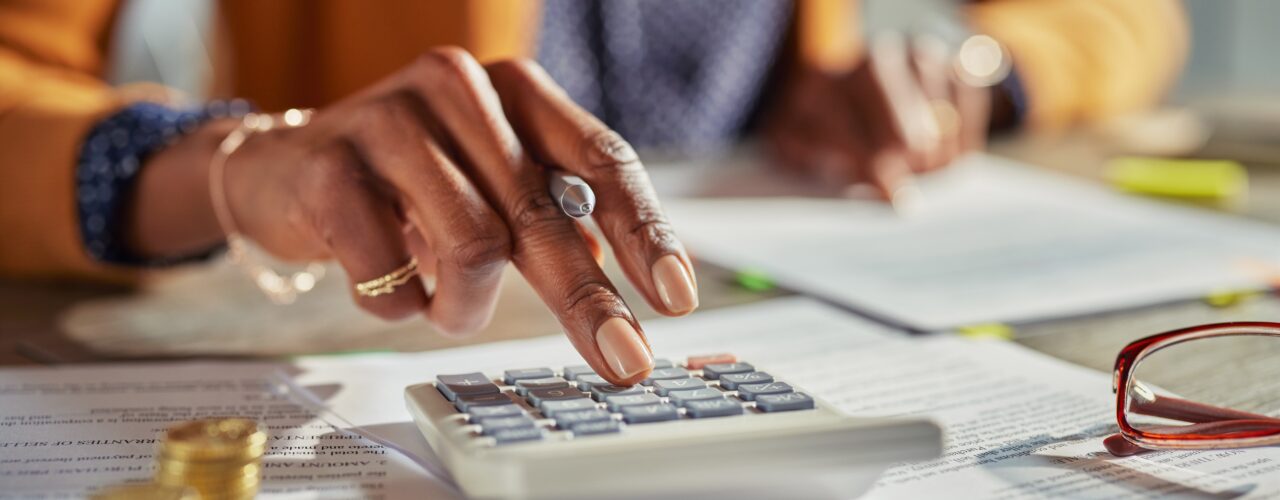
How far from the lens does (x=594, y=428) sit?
1.33 ft

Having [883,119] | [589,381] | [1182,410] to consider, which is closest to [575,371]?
[589,381]

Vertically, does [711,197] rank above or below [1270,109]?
below

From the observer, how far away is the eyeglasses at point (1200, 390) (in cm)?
47

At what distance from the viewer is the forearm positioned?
779mm

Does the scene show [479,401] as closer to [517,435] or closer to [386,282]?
[517,435]

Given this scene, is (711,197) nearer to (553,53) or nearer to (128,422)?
(553,53)

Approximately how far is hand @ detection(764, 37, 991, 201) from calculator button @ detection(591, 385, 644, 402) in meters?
0.67

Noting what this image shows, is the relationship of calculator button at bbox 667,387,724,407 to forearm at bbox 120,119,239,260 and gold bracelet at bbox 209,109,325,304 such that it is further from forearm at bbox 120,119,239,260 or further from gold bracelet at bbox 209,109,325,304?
forearm at bbox 120,119,239,260

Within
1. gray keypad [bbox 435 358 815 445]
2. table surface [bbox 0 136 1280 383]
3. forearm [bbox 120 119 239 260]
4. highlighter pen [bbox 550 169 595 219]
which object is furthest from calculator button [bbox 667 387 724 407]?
forearm [bbox 120 119 239 260]

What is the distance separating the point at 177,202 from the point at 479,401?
0.43 m

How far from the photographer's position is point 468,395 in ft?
1.50

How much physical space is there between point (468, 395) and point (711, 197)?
0.65 m

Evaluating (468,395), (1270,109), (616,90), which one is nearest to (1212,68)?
(1270,109)

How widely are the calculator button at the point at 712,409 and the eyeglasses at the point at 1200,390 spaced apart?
157 millimetres
